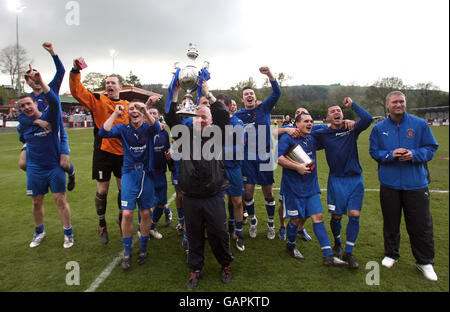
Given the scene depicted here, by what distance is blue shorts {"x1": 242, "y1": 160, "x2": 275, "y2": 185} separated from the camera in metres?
4.33

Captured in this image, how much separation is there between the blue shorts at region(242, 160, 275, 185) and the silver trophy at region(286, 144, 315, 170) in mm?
782

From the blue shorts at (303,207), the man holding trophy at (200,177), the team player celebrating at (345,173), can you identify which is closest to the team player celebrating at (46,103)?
the man holding trophy at (200,177)

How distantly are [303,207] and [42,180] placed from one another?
3.72m

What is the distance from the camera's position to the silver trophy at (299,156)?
11.5 feet

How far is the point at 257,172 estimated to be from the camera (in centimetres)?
436

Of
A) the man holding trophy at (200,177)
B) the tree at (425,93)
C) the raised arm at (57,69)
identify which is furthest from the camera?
the tree at (425,93)

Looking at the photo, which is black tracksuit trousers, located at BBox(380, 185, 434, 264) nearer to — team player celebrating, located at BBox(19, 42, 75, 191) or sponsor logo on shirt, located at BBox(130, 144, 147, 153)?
sponsor logo on shirt, located at BBox(130, 144, 147, 153)

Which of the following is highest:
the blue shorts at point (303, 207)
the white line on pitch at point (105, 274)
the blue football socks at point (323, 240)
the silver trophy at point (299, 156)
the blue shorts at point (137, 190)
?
the silver trophy at point (299, 156)

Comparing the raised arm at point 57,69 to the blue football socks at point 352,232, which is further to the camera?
the raised arm at point 57,69

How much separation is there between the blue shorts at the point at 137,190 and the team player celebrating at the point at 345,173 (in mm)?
2387

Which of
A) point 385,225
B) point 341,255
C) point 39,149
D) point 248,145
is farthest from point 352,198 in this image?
point 39,149

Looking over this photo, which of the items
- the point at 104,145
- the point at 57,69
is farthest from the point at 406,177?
the point at 57,69

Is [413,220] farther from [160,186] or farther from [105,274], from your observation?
[105,274]

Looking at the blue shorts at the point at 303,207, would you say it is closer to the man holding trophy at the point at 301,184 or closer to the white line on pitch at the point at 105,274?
the man holding trophy at the point at 301,184
